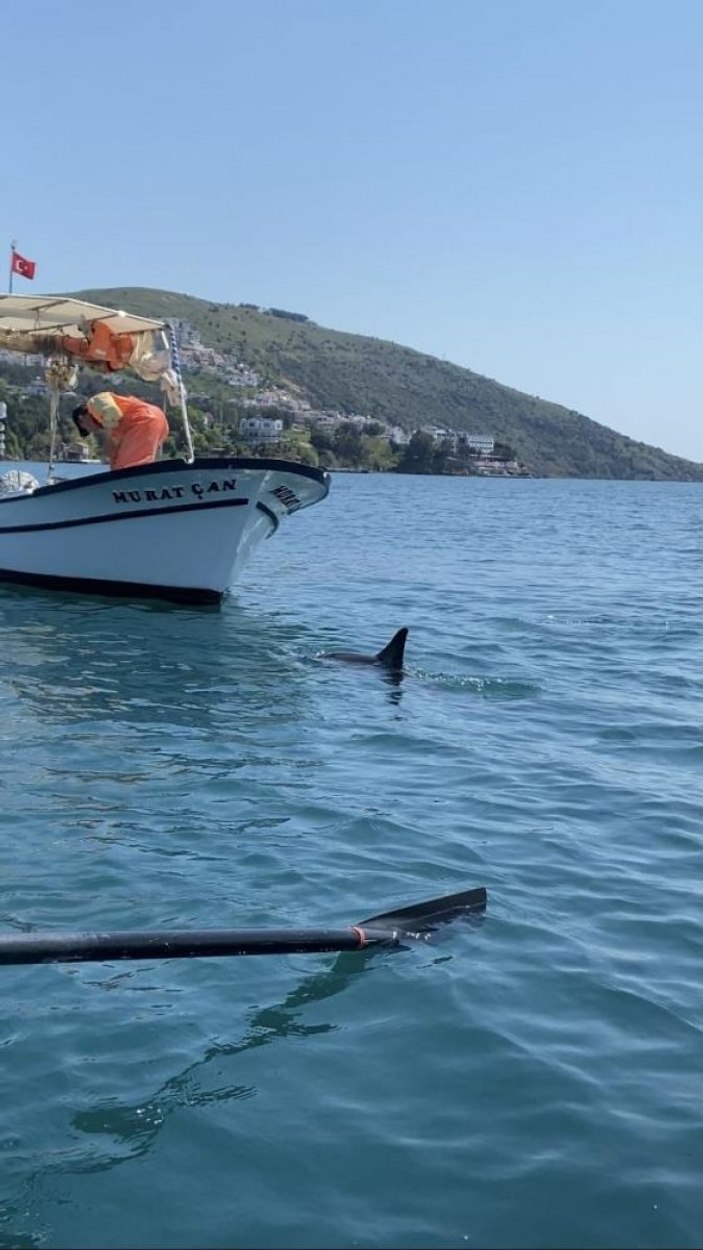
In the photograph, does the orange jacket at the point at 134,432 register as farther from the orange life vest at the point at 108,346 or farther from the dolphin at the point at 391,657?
the dolphin at the point at 391,657

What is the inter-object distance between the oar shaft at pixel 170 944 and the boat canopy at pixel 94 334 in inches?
575

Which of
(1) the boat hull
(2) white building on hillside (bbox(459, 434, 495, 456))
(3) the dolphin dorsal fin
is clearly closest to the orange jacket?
(1) the boat hull

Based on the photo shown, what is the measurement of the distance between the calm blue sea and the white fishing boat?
4.08m

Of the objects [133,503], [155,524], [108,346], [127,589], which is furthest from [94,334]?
[127,589]

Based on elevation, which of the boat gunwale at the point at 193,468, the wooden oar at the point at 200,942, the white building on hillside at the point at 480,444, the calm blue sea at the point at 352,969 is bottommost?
the calm blue sea at the point at 352,969

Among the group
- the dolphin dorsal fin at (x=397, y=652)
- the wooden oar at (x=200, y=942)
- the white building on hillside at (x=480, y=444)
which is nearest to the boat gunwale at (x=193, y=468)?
the dolphin dorsal fin at (x=397, y=652)

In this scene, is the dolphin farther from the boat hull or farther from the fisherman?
the fisherman

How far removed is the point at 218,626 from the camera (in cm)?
1764

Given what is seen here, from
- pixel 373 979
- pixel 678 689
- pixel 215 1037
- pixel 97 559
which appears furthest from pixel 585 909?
pixel 97 559

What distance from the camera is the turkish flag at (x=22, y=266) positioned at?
771 inches

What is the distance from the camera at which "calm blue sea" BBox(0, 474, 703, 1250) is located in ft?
14.1

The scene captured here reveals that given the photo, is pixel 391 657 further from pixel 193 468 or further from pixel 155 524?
pixel 155 524

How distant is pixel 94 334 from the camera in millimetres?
19578

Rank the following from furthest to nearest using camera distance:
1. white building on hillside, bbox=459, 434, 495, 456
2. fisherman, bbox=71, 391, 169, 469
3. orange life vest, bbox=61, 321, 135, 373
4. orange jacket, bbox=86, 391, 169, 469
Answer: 1. white building on hillside, bbox=459, 434, 495, 456
2. orange life vest, bbox=61, 321, 135, 373
3. orange jacket, bbox=86, 391, 169, 469
4. fisherman, bbox=71, 391, 169, 469
